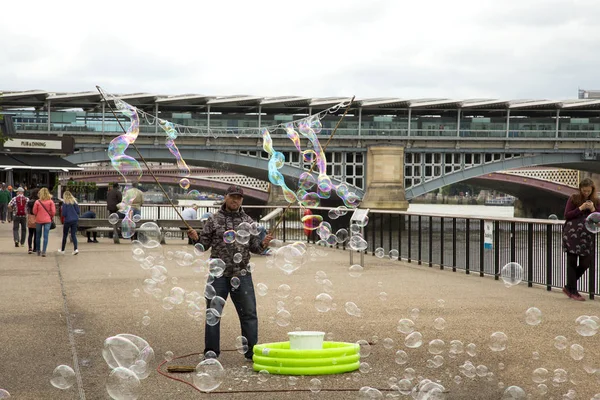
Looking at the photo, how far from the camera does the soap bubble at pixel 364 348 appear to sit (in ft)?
26.3

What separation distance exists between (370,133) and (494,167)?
7.51 m

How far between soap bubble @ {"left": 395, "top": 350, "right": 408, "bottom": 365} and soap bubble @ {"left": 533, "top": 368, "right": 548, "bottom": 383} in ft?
3.52

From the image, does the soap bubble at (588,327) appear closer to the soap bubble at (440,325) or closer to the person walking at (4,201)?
the soap bubble at (440,325)

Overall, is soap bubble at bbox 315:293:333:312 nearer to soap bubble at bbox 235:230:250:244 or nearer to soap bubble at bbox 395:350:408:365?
soap bubble at bbox 395:350:408:365

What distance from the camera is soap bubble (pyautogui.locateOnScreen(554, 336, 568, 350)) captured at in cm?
828

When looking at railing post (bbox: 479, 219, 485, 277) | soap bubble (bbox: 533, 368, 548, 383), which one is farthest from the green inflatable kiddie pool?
railing post (bbox: 479, 219, 485, 277)

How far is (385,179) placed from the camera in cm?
5656

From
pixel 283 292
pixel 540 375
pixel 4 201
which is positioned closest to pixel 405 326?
pixel 540 375

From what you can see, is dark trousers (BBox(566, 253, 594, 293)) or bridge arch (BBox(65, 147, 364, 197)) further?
bridge arch (BBox(65, 147, 364, 197))

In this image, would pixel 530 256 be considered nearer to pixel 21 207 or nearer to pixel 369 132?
pixel 21 207

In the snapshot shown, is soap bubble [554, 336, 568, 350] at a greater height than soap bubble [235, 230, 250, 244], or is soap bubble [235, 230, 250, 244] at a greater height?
soap bubble [235, 230, 250, 244]

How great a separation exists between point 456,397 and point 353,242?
17.8 feet

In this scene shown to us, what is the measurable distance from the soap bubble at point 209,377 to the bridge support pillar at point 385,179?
49691 mm

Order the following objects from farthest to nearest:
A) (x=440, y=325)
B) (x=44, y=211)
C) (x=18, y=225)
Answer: (x=18, y=225)
(x=44, y=211)
(x=440, y=325)
